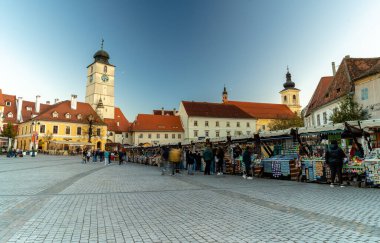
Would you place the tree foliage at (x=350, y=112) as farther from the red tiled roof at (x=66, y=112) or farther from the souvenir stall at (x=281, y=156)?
the red tiled roof at (x=66, y=112)

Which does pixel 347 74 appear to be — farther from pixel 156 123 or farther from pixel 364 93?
pixel 156 123

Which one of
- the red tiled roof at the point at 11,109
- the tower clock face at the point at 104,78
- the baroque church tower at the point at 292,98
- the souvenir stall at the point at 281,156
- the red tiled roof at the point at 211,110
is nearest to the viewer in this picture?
the souvenir stall at the point at 281,156

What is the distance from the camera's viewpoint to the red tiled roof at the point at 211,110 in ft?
233

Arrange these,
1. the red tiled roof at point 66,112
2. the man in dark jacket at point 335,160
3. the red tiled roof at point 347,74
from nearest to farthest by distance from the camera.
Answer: the man in dark jacket at point 335,160
the red tiled roof at point 347,74
the red tiled roof at point 66,112

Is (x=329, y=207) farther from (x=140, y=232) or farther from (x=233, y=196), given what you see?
(x=140, y=232)

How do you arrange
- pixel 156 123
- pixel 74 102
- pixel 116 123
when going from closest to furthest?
pixel 74 102
pixel 156 123
pixel 116 123

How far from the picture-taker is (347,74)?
30.0 meters

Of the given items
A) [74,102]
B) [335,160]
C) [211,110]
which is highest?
[74,102]

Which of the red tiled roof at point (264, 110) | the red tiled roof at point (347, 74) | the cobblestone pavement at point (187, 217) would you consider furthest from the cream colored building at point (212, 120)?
the cobblestone pavement at point (187, 217)

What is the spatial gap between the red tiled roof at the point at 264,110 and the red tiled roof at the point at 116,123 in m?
33.0

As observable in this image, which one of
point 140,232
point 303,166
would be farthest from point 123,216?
point 303,166

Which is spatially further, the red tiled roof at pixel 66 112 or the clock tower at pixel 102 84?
the clock tower at pixel 102 84

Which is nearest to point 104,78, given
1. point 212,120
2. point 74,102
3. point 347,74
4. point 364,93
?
point 74,102

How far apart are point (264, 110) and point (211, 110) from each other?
2181 centimetres
